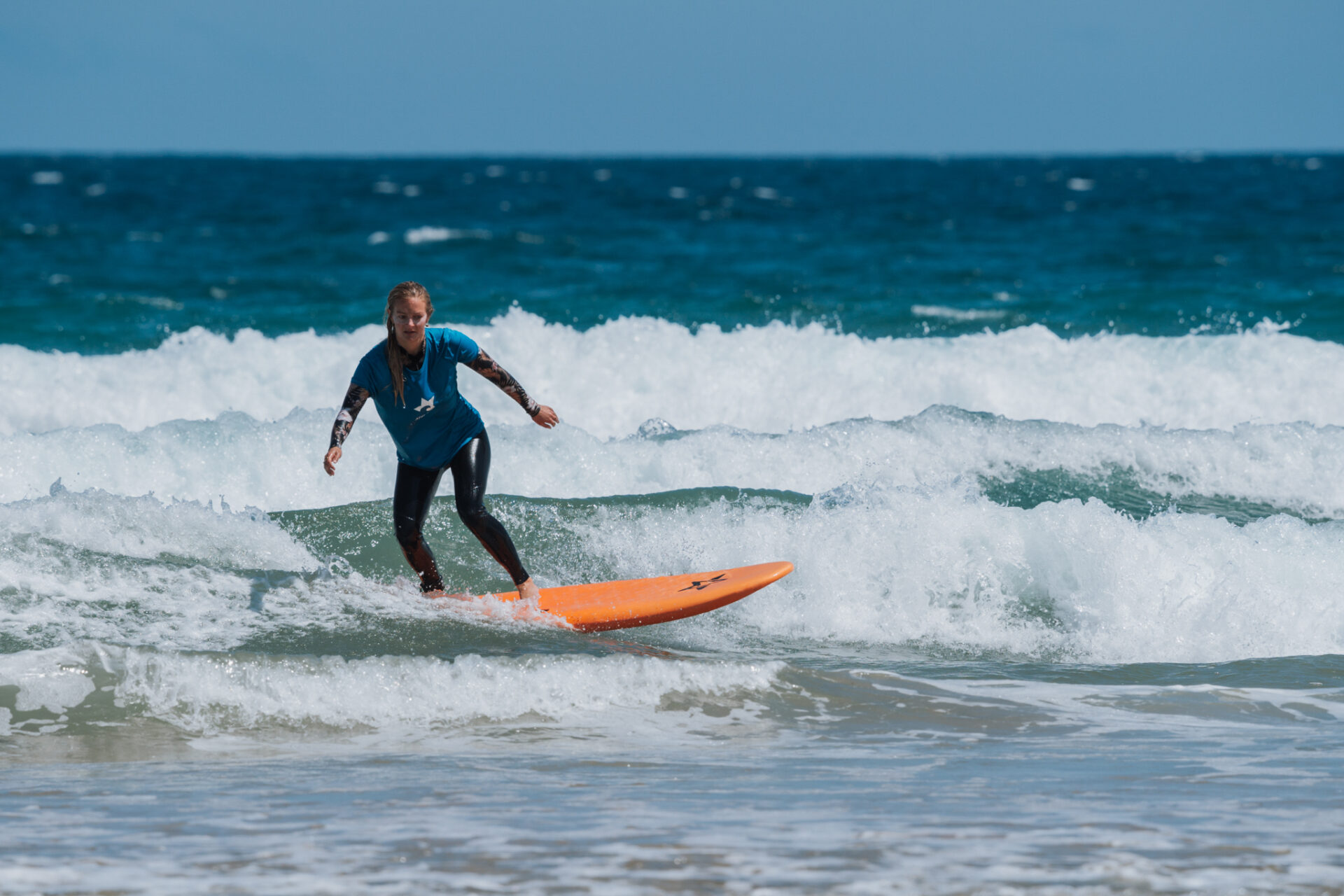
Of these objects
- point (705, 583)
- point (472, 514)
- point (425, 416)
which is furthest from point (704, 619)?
point (425, 416)

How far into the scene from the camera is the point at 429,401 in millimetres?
5961

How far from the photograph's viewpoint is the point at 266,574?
23.6 ft

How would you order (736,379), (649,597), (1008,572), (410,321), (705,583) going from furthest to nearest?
(736,379) < (1008,572) < (705,583) < (649,597) < (410,321)

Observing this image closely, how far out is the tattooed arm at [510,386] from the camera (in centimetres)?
605

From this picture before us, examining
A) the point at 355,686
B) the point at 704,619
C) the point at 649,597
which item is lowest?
the point at 355,686

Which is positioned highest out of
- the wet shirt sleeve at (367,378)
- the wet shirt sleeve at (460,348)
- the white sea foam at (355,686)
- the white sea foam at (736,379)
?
the white sea foam at (736,379)

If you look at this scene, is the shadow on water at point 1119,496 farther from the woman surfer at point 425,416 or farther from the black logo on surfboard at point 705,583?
the woman surfer at point 425,416

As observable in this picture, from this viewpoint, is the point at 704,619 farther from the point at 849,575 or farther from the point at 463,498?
the point at 463,498

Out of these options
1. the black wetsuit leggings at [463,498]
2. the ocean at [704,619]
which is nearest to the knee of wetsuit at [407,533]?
the black wetsuit leggings at [463,498]

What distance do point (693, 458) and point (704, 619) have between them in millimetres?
2837

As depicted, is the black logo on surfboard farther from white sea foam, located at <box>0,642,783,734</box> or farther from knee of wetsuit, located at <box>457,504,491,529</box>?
knee of wetsuit, located at <box>457,504,491,529</box>

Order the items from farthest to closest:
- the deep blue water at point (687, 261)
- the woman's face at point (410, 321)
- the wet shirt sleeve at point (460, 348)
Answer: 1. the deep blue water at point (687, 261)
2. the wet shirt sleeve at point (460, 348)
3. the woman's face at point (410, 321)

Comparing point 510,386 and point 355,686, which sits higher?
point 510,386

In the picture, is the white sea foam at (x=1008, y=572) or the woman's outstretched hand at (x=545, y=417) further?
the white sea foam at (x=1008, y=572)
